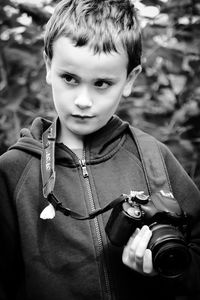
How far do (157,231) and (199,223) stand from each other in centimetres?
37

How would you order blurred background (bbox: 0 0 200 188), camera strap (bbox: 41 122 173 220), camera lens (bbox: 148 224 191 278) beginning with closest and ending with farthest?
1. camera lens (bbox: 148 224 191 278)
2. camera strap (bbox: 41 122 173 220)
3. blurred background (bbox: 0 0 200 188)

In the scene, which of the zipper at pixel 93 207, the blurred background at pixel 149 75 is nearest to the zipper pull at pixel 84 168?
the zipper at pixel 93 207

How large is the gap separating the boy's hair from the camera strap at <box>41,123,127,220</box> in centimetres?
27

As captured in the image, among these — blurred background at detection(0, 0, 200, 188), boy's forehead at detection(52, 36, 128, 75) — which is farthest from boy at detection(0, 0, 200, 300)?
blurred background at detection(0, 0, 200, 188)

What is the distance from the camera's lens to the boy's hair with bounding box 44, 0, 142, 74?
146cm

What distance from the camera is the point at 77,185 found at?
1.55 metres

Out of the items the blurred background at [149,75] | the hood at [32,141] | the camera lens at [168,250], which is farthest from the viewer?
the blurred background at [149,75]

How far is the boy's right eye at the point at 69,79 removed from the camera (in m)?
1.46

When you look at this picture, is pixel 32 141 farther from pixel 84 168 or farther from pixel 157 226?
pixel 157 226

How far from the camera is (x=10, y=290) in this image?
62.6 inches

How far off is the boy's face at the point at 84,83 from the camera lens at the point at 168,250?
42 cm

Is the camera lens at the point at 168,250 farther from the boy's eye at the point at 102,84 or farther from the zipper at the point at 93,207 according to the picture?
the boy's eye at the point at 102,84

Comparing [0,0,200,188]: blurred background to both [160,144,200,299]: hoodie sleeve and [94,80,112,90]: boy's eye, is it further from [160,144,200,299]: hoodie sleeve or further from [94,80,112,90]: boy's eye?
[94,80,112,90]: boy's eye

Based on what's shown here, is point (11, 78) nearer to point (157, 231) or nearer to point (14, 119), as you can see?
point (14, 119)
